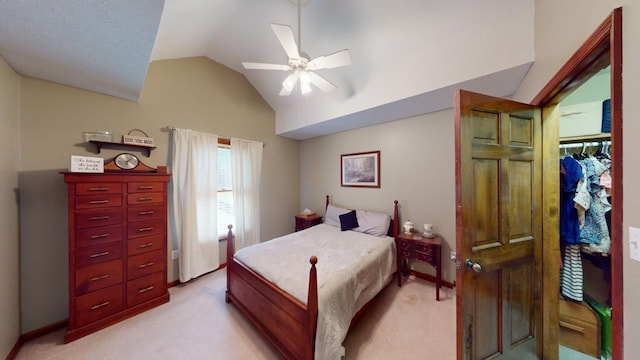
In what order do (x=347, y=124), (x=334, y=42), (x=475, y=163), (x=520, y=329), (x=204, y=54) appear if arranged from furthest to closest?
(x=347, y=124), (x=204, y=54), (x=334, y=42), (x=520, y=329), (x=475, y=163)

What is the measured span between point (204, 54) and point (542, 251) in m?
4.34

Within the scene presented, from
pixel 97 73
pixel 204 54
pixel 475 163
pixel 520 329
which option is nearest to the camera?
pixel 475 163

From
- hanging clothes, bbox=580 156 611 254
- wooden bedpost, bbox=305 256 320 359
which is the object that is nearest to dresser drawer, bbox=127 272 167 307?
wooden bedpost, bbox=305 256 320 359

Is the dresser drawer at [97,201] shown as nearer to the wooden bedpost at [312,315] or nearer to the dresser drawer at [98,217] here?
the dresser drawer at [98,217]

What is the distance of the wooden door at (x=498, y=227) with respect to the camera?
1.28m

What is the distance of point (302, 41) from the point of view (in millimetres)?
2475

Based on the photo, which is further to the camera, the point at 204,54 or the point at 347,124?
the point at 347,124

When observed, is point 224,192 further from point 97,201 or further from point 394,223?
point 394,223

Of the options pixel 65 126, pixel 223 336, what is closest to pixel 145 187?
pixel 65 126

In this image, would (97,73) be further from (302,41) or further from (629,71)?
(629,71)

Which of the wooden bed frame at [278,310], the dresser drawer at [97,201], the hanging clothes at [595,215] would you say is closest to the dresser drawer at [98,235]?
the dresser drawer at [97,201]

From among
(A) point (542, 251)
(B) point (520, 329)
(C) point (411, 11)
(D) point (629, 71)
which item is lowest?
(B) point (520, 329)

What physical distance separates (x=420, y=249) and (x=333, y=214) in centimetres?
148

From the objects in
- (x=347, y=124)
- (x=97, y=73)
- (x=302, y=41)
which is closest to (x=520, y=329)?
(x=347, y=124)
